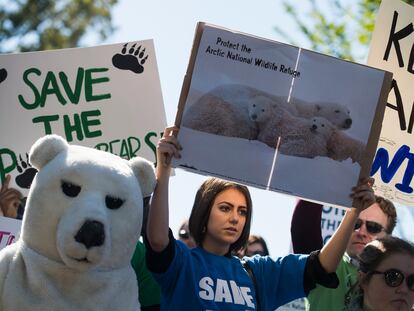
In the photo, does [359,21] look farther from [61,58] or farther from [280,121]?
[280,121]

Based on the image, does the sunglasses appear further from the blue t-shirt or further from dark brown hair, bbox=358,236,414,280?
the blue t-shirt

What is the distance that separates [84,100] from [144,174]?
1718 mm

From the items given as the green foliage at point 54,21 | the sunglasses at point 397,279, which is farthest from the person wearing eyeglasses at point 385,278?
the green foliage at point 54,21

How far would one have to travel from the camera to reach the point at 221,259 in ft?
17.5

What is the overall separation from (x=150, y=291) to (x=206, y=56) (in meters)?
1.01

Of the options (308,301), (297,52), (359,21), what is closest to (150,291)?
(308,301)

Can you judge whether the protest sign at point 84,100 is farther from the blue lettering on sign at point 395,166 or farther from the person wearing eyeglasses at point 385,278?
the person wearing eyeglasses at point 385,278

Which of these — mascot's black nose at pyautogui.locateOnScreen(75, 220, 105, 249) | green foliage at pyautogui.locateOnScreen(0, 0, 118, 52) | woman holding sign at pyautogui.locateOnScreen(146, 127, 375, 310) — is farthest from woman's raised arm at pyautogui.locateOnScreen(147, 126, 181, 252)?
green foliage at pyautogui.locateOnScreen(0, 0, 118, 52)

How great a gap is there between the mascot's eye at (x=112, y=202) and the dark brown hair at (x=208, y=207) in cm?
100

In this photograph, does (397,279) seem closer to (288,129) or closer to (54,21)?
(288,129)

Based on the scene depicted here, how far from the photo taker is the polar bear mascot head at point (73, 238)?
430 centimetres

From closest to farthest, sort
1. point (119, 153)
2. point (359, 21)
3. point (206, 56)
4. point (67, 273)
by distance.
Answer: point (67, 273)
point (206, 56)
point (119, 153)
point (359, 21)

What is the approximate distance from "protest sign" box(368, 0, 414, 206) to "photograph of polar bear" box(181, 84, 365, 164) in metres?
1.06

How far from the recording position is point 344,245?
5.30 meters
